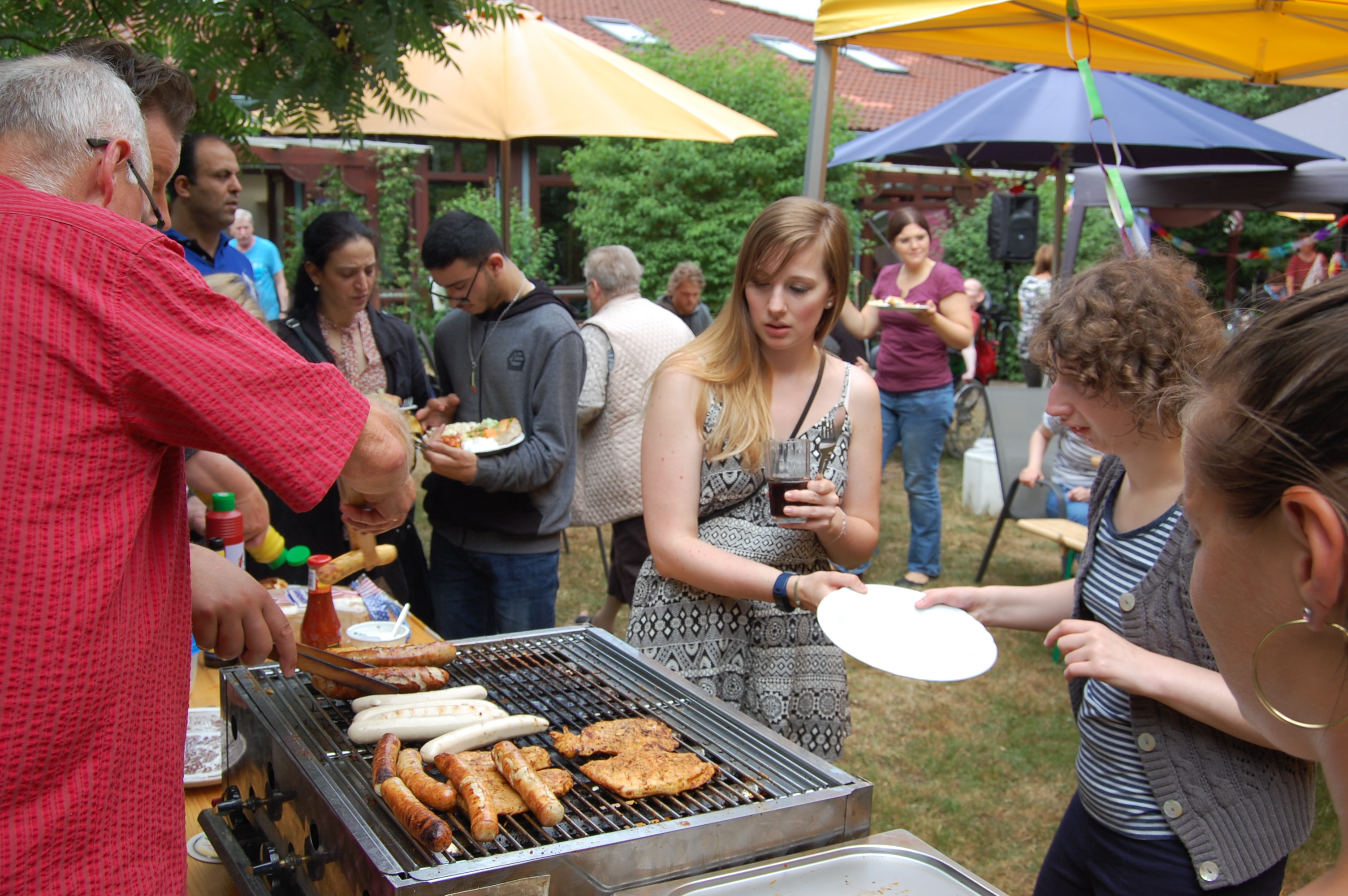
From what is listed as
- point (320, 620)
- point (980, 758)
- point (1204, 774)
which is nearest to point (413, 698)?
point (320, 620)

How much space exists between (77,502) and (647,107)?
5193mm

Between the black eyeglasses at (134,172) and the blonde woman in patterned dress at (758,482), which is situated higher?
the black eyeglasses at (134,172)

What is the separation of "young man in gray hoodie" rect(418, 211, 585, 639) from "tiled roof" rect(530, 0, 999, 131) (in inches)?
591

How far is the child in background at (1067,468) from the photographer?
5816 millimetres

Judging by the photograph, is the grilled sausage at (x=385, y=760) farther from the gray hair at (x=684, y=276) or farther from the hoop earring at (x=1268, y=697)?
the gray hair at (x=684, y=276)

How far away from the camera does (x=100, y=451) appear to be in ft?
3.81

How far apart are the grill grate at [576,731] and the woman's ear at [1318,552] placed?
96cm

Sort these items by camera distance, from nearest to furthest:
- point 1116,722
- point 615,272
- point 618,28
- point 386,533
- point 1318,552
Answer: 1. point 1318,552
2. point 1116,722
3. point 386,533
4. point 615,272
5. point 618,28

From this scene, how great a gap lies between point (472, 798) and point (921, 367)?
566 cm

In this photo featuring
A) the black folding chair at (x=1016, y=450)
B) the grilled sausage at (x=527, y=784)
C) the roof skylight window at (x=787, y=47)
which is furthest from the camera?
the roof skylight window at (x=787, y=47)

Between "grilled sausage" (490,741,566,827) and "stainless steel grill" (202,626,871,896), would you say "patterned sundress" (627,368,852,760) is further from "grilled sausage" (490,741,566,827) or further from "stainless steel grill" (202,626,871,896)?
"grilled sausage" (490,741,566,827)

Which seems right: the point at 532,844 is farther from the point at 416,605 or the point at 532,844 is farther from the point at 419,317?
the point at 419,317

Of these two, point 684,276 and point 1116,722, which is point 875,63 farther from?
point 1116,722

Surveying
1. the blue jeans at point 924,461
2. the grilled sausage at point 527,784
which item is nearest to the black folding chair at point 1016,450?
the blue jeans at point 924,461
